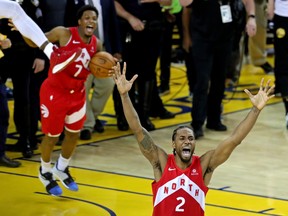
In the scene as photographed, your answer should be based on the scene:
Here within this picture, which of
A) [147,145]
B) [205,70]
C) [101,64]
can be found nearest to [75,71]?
[101,64]

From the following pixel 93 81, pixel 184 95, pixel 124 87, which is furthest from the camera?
pixel 184 95

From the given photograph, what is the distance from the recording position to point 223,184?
934 centimetres

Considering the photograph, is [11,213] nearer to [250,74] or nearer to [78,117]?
[78,117]

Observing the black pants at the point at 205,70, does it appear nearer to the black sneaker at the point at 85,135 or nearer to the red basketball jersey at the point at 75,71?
the black sneaker at the point at 85,135

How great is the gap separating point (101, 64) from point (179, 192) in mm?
2600

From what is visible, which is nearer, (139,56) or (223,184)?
(223,184)

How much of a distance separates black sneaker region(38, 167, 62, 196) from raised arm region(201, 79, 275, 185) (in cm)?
225

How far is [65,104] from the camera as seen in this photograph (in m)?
8.91

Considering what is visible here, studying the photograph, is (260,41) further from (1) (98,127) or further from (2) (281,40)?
(1) (98,127)

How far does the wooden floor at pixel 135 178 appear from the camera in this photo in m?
8.41

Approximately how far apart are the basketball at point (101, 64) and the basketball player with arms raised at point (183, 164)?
81.0 inches

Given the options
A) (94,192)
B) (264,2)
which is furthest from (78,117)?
(264,2)

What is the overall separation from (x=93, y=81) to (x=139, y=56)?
0.68 meters

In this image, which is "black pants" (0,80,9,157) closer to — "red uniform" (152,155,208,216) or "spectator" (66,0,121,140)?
"spectator" (66,0,121,140)
